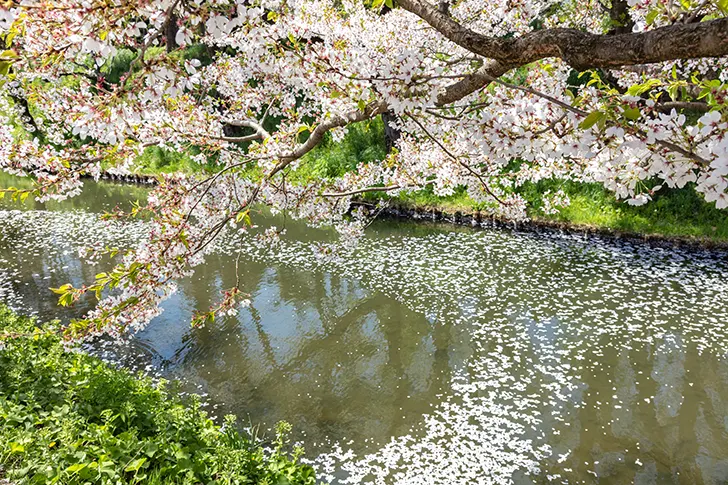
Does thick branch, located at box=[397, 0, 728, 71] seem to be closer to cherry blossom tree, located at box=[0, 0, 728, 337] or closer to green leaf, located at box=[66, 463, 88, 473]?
cherry blossom tree, located at box=[0, 0, 728, 337]

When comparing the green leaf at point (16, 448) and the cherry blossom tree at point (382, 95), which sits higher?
the cherry blossom tree at point (382, 95)

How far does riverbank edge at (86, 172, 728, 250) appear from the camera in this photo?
1225 cm

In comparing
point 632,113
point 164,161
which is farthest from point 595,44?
point 164,161

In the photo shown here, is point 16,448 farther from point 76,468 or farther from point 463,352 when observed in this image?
point 463,352

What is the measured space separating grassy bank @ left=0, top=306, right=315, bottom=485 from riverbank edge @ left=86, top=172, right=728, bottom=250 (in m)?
6.71

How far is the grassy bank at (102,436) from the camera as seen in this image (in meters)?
3.48

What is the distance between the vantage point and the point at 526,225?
1427cm

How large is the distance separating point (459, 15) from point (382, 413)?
1222 centimetres

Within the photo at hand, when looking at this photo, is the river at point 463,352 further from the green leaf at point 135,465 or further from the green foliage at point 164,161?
the green foliage at point 164,161

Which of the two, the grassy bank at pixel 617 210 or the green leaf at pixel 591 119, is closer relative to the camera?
the green leaf at pixel 591 119

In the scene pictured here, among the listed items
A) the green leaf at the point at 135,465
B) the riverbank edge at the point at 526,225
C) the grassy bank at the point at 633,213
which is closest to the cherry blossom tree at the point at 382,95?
the green leaf at the point at 135,465

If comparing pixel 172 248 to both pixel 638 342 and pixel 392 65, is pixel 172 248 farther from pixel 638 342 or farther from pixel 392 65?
pixel 638 342

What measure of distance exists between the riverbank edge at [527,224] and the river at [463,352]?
0.40 m

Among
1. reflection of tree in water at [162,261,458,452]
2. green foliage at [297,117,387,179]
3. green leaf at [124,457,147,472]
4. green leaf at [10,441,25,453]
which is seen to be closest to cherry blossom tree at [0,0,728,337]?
green leaf at [10,441,25,453]
